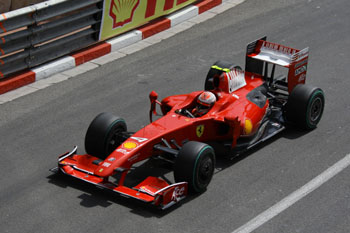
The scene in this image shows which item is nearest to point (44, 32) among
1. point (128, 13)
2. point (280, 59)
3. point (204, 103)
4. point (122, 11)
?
point (122, 11)

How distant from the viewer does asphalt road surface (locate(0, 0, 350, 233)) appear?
7.93 metres

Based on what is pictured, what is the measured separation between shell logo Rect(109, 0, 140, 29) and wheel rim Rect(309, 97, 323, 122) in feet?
17.2

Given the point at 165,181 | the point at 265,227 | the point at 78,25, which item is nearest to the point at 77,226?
the point at 165,181

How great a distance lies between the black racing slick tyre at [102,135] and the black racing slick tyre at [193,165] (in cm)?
123

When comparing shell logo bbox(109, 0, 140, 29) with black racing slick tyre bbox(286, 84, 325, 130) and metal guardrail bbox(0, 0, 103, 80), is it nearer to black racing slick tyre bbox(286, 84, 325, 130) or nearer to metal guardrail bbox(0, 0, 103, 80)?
metal guardrail bbox(0, 0, 103, 80)

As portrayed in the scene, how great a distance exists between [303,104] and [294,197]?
196cm

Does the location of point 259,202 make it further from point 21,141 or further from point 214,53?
point 214,53

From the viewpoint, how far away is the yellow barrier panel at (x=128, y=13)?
1344cm

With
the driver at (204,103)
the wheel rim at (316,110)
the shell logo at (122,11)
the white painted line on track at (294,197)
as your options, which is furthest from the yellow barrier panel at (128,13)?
the white painted line on track at (294,197)

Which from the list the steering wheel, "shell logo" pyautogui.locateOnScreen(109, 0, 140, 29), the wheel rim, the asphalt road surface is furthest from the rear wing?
"shell logo" pyautogui.locateOnScreen(109, 0, 140, 29)

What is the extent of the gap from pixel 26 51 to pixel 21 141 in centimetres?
266

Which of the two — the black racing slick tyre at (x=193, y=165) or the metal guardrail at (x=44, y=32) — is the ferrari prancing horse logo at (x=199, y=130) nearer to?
the black racing slick tyre at (x=193, y=165)

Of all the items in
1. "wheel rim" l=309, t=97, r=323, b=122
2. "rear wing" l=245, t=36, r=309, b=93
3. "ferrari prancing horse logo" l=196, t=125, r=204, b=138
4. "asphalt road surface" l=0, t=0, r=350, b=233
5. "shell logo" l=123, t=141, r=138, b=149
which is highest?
"rear wing" l=245, t=36, r=309, b=93

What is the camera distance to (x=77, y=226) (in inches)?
305
